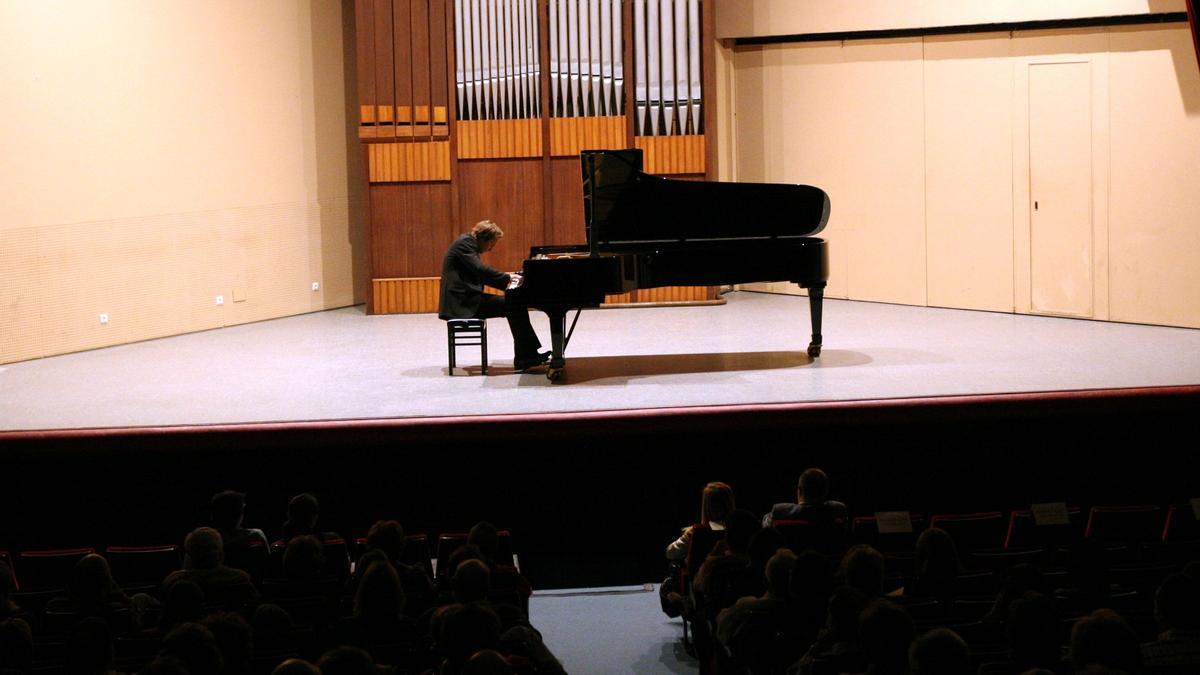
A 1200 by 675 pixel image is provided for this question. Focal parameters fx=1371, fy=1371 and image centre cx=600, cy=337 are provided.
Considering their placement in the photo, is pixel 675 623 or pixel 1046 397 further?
pixel 1046 397

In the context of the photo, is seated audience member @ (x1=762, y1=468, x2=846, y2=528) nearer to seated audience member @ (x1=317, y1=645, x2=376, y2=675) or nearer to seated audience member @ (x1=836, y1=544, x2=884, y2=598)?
seated audience member @ (x1=836, y1=544, x2=884, y2=598)

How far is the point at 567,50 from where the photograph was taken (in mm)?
11180

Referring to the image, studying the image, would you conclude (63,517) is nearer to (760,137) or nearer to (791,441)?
(791,441)

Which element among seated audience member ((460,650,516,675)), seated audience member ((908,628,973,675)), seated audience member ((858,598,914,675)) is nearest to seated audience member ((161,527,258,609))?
seated audience member ((460,650,516,675))

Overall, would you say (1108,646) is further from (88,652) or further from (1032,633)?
(88,652)

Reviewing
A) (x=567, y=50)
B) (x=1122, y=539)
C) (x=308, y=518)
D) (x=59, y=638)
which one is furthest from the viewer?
(x=567, y=50)

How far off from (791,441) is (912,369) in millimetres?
1972

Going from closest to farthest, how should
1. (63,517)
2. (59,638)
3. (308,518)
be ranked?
(59,638) < (308,518) < (63,517)

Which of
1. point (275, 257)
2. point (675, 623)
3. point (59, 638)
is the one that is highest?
point (275, 257)

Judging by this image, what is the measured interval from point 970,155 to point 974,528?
6354mm

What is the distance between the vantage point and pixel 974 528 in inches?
191

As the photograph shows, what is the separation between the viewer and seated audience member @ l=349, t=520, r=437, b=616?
3.97 m

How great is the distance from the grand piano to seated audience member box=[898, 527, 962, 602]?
136 inches

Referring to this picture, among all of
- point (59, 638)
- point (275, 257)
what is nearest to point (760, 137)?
point (275, 257)
